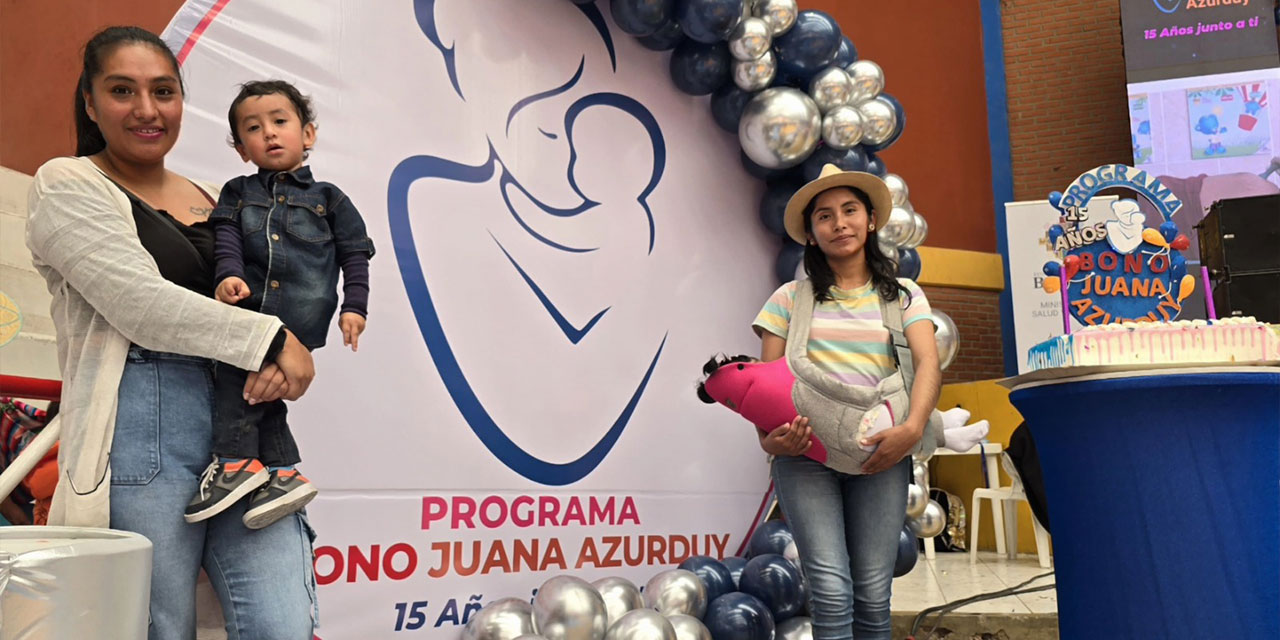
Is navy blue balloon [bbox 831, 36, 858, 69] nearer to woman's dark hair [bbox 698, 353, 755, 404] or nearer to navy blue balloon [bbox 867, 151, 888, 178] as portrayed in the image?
navy blue balloon [bbox 867, 151, 888, 178]

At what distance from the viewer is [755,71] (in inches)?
147

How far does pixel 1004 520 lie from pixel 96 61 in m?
6.40

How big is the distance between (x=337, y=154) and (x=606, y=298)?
110 cm

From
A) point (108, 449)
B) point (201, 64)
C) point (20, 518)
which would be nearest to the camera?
point (108, 449)

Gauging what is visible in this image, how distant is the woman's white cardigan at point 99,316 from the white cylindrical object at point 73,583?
4.8 inches

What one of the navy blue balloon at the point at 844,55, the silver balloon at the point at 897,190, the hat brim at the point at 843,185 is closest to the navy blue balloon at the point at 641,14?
the navy blue balloon at the point at 844,55

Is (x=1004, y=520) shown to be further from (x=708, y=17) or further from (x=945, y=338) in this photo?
(x=708, y=17)

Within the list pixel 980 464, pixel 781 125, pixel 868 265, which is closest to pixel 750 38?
pixel 781 125

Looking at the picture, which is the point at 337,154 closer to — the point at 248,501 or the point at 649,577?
the point at 248,501

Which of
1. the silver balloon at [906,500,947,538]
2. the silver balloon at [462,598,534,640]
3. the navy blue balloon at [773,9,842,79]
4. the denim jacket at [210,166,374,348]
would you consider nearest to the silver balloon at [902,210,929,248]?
the navy blue balloon at [773,9,842,79]

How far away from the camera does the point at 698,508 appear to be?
3.80 metres

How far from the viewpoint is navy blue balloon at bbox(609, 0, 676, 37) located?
11.7 ft

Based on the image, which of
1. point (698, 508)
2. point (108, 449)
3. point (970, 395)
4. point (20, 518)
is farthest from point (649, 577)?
point (970, 395)

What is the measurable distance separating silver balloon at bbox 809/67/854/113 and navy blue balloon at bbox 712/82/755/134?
0.25 m
